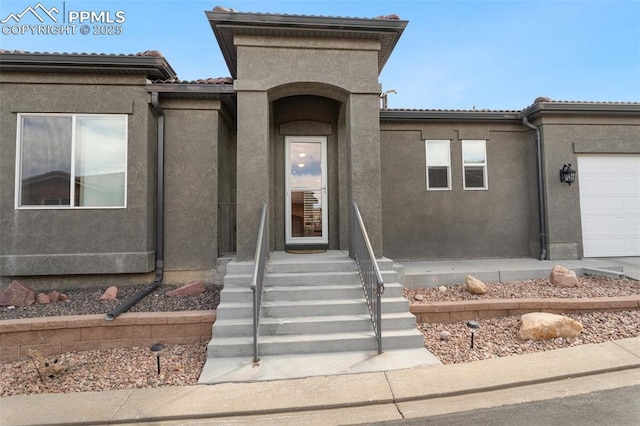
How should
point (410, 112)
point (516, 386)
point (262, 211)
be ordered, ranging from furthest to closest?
point (410, 112) < point (262, 211) < point (516, 386)

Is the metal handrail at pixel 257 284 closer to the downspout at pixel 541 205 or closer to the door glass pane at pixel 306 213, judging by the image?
the door glass pane at pixel 306 213

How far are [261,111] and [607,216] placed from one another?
8.10 m

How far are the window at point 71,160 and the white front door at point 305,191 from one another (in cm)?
296

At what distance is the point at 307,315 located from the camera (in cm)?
404

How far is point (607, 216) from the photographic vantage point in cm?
728

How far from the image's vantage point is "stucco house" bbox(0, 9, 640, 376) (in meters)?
5.08

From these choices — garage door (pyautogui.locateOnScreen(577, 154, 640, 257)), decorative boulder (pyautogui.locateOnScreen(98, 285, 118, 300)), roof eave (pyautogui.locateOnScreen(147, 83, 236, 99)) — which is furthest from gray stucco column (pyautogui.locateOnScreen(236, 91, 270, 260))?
garage door (pyautogui.locateOnScreen(577, 154, 640, 257))

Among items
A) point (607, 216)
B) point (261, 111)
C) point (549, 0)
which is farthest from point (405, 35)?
point (607, 216)

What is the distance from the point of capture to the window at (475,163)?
24.5 ft

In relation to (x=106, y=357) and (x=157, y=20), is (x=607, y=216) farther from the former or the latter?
(x=157, y=20)

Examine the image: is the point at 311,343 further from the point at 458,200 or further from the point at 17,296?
the point at 458,200

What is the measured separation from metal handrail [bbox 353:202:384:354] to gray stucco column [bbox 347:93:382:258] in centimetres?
26

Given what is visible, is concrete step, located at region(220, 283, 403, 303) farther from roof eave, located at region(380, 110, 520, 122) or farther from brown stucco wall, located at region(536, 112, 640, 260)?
brown stucco wall, located at region(536, 112, 640, 260)

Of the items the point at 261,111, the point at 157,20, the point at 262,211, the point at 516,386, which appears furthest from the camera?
the point at 157,20
